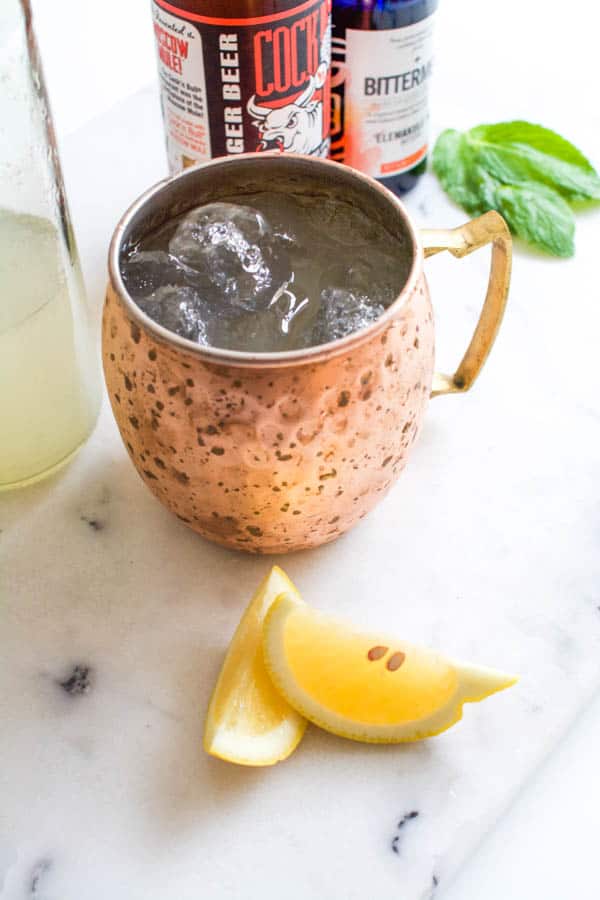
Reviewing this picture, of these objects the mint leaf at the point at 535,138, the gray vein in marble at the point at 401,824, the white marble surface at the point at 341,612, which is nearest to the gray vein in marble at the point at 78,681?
the white marble surface at the point at 341,612

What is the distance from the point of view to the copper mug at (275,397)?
0.65 meters

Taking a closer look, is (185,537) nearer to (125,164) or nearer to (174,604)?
(174,604)

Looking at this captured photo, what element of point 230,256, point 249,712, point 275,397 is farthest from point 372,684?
point 230,256

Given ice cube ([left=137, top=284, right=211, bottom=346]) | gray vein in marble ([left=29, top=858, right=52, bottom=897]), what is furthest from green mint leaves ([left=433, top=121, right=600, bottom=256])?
gray vein in marble ([left=29, top=858, right=52, bottom=897])

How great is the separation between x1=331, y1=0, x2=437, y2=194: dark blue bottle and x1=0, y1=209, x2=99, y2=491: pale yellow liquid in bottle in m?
0.34

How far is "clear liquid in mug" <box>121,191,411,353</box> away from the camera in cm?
71

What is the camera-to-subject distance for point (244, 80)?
912 mm

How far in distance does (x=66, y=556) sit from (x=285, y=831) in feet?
0.89

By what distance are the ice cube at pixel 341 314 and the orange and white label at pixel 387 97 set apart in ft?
1.22

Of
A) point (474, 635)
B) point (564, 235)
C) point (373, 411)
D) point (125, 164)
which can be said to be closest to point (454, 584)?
point (474, 635)

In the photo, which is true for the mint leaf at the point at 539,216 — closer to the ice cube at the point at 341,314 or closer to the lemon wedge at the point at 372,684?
the ice cube at the point at 341,314

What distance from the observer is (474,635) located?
0.78 metres

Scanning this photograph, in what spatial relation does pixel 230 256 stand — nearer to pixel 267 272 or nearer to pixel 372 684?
pixel 267 272

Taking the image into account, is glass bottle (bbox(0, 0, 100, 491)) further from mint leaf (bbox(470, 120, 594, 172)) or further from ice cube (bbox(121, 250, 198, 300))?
mint leaf (bbox(470, 120, 594, 172))
